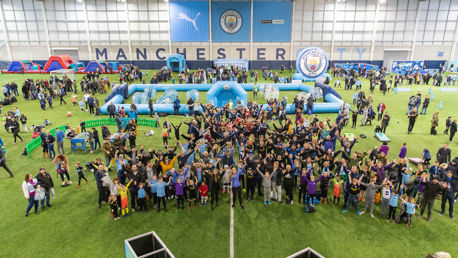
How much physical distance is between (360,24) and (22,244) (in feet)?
163

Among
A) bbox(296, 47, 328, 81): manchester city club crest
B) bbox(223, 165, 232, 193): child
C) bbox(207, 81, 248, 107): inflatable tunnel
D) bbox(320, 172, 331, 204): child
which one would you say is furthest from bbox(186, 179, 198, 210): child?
bbox(296, 47, 328, 81): manchester city club crest

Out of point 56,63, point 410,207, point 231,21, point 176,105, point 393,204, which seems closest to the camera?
point 410,207

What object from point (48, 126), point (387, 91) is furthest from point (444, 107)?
point (48, 126)

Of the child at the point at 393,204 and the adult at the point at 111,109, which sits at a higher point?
the adult at the point at 111,109

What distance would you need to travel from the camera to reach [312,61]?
2672cm

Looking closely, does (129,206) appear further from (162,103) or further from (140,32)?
(140,32)

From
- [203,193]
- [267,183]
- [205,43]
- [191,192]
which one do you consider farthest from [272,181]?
[205,43]

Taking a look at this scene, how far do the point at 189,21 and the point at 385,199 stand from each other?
40.8 metres

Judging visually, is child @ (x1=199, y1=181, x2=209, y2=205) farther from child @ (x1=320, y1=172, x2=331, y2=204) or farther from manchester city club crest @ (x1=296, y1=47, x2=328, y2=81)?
manchester city club crest @ (x1=296, y1=47, x2=328, y2=81)

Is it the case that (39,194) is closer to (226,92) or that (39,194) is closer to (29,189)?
(29,189)

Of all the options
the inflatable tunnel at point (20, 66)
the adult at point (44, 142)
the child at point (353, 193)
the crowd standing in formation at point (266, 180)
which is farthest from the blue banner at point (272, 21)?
the child at point (353, 193)

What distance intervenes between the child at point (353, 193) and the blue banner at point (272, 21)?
127ft

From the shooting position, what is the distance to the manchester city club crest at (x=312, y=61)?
87.8 feet

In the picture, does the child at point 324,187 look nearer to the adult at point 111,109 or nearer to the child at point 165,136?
the child at point 165,136
